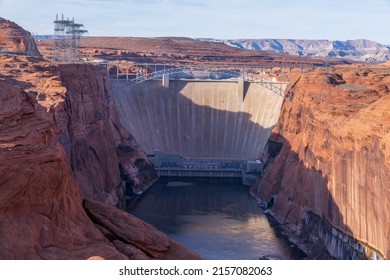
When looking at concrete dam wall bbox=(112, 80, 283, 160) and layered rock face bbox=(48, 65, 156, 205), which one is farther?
concrete dam wall bbox=(112, 80, 283, 160)

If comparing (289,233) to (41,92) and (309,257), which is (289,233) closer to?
(309,257)

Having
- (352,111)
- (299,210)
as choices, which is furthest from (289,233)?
(352,111)

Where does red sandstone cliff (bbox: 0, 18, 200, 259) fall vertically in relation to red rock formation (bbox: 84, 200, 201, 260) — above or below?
above

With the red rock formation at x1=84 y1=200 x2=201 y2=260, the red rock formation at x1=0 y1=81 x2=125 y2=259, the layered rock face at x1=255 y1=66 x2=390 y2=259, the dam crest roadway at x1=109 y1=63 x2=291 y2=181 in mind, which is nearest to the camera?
the red rock formation at x1=0 y1=81 x2=125 y2=259

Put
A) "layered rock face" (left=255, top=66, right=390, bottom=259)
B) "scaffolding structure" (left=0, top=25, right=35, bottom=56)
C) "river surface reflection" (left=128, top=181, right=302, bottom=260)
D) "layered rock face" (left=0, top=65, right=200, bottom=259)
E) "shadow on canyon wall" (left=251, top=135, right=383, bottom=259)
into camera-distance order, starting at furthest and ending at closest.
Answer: "scaffolding structure" (left=0, top=25, right=35, bottom=56) < "river surface reflection" (left=128, top=181, right=302, bottom=260) < "shadow on canyon wall" (left=251, top=135, right=383, bottom=259) < "layered rock face" (left=255, top=66, right=390, bottom=259) < "layered rock face" (left=0, top=65, right=200, bottom=259)

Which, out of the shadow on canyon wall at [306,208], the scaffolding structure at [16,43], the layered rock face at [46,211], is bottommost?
the shadow on canyon wall at [306,208]

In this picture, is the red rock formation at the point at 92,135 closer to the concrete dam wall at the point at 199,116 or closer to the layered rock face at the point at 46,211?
the concrete dam wall at the point at 199,116

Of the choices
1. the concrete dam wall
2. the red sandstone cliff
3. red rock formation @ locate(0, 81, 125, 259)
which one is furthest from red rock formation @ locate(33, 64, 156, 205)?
red rock formation @ locate(0, 81, 125, 259)

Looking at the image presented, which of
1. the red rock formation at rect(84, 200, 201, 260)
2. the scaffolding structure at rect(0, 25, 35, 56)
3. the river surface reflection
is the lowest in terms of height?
the river surface reflection

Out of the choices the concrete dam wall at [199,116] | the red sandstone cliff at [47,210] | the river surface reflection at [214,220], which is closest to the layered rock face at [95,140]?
the river surface reflection at [214,220]

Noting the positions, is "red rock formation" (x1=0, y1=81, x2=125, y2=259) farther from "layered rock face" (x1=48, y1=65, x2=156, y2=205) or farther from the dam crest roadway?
the dam crest roadway
